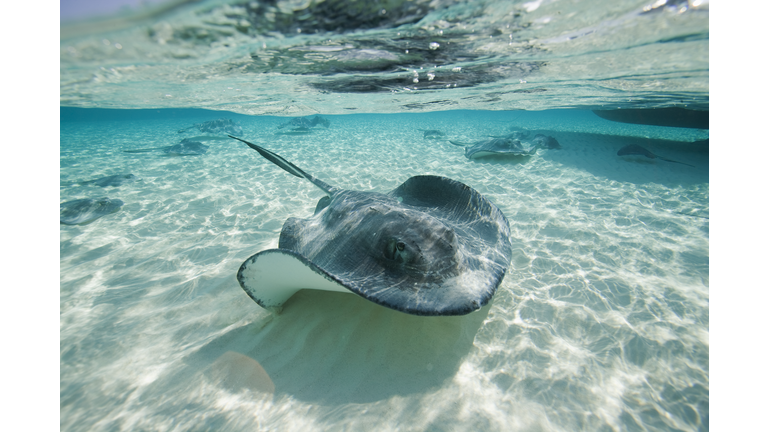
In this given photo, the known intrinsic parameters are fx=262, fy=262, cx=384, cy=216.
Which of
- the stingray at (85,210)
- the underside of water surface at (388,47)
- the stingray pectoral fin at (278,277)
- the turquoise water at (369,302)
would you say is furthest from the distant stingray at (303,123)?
the stingray pectoral fin at (278,277)

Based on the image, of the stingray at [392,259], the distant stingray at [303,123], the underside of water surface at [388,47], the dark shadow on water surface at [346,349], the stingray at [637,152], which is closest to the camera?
the stingray at [392,259]

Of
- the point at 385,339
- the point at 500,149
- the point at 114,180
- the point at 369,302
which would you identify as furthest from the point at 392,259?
the point at 114,180

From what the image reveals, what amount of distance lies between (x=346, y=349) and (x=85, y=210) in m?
7.57

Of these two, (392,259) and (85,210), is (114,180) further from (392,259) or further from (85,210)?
(392,259)

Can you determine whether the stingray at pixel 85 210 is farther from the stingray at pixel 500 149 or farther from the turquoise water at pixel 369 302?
the stingray at pixel 500 149

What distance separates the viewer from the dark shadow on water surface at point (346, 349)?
2629 millimetres

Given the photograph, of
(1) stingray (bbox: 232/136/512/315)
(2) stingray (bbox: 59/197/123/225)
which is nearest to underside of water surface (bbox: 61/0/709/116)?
(2) stingray (bbox: 59/197/123/225)

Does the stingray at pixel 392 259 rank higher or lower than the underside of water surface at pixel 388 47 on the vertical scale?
lower

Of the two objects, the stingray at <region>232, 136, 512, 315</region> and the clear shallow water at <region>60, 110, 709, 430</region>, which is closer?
the stingray at <region>232, 136, 512, 315</region>

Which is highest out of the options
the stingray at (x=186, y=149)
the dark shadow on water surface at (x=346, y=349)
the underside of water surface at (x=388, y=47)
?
the underside of water surface at (x=388, y=47)

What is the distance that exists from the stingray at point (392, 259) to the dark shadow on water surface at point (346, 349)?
0.43 meters

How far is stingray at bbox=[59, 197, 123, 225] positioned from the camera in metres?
5.91

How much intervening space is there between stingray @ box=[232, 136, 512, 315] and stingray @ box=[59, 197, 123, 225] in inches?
225

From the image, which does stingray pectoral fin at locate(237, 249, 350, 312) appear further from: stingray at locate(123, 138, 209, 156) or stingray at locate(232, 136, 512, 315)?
stingray at locate(123, 138, 209, 156)
